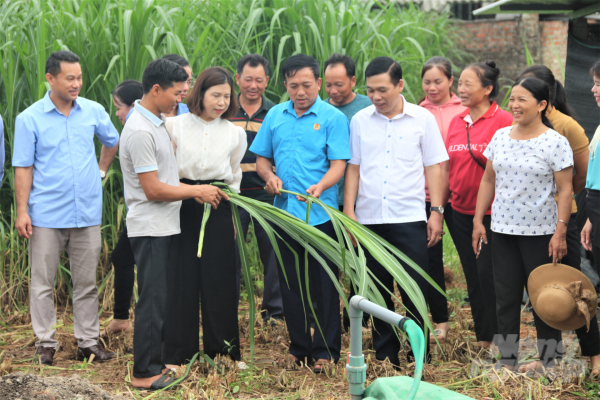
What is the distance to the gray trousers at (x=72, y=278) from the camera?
11.4ft

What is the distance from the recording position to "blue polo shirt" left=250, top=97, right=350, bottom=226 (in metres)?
3.29

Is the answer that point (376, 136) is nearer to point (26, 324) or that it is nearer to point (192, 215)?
point (192, 215)

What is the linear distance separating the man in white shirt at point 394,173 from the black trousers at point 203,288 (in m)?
0.70

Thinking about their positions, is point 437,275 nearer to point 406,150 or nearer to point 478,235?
point 478,235

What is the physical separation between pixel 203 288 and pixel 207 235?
0.93 feet

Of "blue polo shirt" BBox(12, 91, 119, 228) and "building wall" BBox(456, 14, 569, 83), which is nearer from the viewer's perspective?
"blue polo shirt" BBox(12, 91, 119, 228)

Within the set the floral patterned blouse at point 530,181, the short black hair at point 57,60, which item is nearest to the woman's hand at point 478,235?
the floral patterned blouse at point 530,181

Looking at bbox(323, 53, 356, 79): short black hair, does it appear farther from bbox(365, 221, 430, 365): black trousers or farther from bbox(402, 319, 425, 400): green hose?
bbox(402, 319, 425, 400): green hose

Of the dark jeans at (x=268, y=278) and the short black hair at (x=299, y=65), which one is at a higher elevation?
the short black hair at (x=299, y=65)

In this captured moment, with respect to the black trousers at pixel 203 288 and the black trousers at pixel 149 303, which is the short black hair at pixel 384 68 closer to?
the black trousers at pixel 203 288

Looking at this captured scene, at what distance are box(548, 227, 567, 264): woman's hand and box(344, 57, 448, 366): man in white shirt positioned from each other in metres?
0.59

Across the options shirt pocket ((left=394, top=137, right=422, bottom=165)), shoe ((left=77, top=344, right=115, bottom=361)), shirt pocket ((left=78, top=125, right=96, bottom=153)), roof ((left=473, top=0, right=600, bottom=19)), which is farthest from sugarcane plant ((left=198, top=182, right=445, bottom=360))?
roof ((left=473, top=0, right=600, bottom=19))

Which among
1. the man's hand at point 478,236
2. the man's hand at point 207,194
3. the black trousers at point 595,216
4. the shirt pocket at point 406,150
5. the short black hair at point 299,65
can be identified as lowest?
the man's hand at point 478,236

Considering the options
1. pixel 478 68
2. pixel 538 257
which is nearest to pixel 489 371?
pixel 538 257
